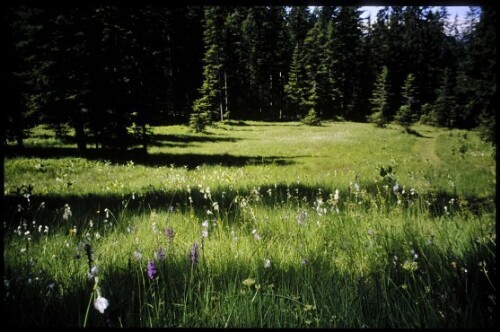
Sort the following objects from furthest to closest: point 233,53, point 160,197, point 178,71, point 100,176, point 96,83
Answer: point 178,71 → point 233,53 → point 96,83 → point 100,176 → point 160,197

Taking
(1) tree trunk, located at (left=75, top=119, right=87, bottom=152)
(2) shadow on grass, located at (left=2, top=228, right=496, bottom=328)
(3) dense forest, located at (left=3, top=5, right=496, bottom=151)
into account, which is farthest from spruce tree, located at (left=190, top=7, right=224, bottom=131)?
(2) shadow on grass, located at (left=2, top=228, right=496, bottom=328)

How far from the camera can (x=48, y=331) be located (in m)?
0.90

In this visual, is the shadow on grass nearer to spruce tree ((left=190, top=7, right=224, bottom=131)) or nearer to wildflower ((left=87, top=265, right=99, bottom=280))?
wildflower ((left=87, top=265, right=99, bottom=280))

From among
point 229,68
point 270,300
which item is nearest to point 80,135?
point 270,300

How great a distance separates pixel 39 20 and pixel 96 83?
361 cm

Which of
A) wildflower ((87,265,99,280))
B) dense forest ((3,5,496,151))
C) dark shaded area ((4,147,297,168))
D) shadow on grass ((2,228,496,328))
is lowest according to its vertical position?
dark shaded area ((4,147,297,168))

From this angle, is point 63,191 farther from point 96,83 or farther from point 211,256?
point 96,83

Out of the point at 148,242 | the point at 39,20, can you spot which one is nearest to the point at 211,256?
the point at 148,242

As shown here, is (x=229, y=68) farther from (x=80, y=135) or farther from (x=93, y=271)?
(x=93, y=271)

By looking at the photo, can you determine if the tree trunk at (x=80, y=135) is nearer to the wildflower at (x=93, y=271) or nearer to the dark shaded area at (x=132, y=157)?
the dark shaded area at (x=132, y=157)

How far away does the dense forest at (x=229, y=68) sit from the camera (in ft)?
24.0

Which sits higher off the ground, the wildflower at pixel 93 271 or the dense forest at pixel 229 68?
the dense forest at pixel 229 68

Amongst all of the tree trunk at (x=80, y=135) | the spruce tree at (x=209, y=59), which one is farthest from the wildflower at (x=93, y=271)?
the spruce tree at (x=209, y=59)

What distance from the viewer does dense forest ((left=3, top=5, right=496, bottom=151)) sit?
24.0ft
